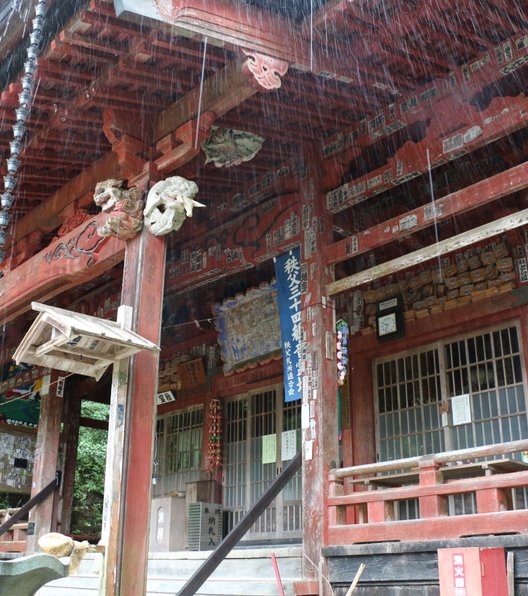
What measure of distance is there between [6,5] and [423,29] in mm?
3919

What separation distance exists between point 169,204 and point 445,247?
97.6 inches

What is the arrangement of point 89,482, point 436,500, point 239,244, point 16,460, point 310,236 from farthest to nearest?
point 89,482 < point 16,460 < point 239,244 < point 310,236 < point 436,500

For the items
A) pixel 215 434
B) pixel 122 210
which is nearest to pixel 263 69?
pixel 122 210

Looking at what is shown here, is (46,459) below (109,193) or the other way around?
below

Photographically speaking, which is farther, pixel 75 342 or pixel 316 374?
pixel 316 374

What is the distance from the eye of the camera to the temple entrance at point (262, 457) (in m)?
9.71

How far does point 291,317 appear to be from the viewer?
26.6 feet

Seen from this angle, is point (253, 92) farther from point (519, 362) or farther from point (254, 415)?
point (254, 415)

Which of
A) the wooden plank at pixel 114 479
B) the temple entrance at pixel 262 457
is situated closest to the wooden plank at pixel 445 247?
the wooden plank at pixel 114 479

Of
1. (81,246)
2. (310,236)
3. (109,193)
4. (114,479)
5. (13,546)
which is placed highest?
(109,193)

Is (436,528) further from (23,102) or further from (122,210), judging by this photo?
(23,102)

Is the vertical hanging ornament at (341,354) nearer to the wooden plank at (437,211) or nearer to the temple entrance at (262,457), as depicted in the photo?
the wooden plank at (437,211)

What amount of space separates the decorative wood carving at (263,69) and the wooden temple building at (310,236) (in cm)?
2

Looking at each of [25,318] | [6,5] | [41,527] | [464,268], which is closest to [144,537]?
[464,268]
